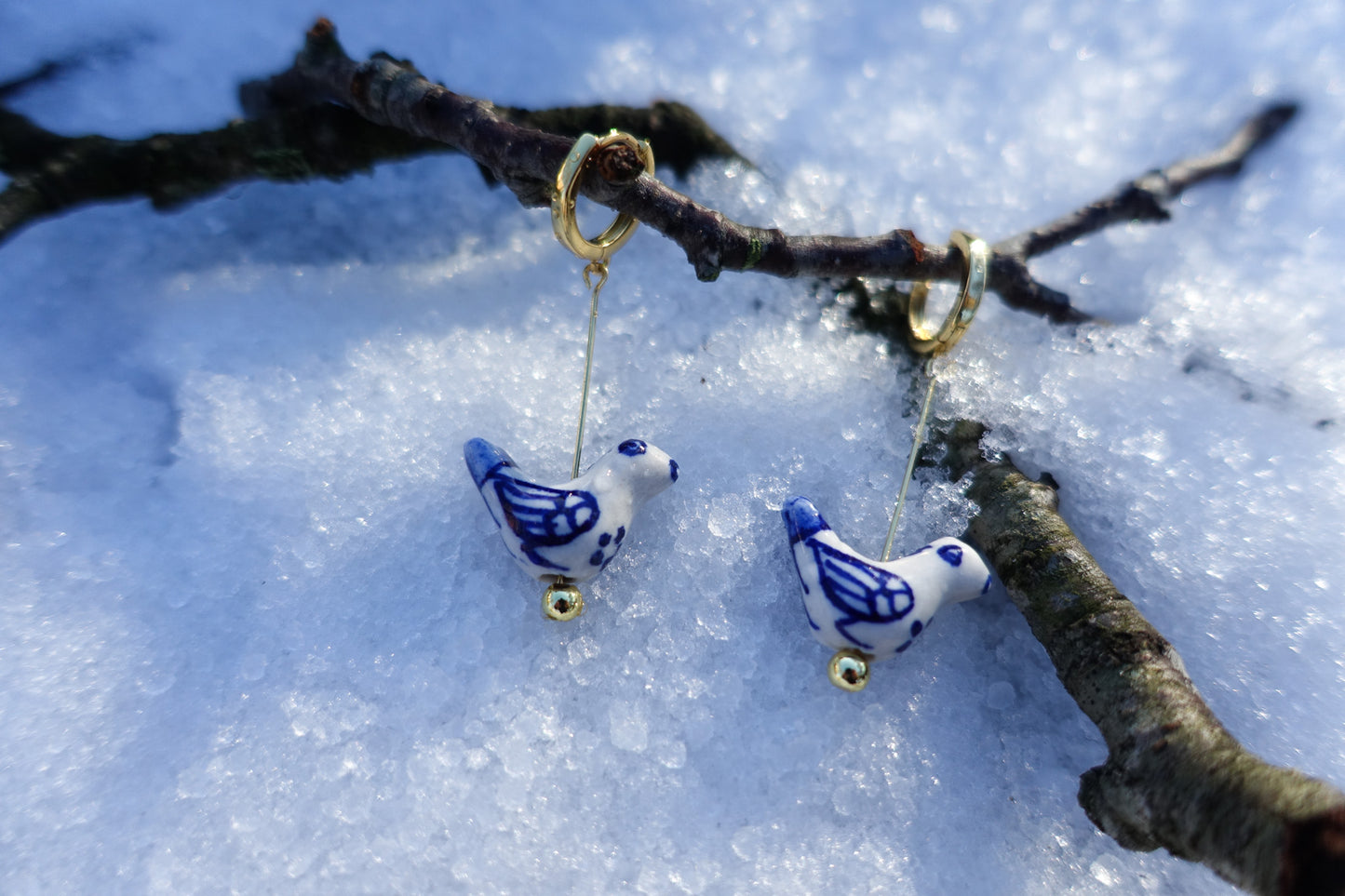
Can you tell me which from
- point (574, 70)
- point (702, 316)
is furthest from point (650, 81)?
point (702, 316)

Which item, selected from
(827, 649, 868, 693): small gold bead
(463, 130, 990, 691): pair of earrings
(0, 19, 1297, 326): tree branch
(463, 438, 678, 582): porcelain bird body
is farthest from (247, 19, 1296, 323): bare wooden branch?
(827, 649, 868, 693): small gold bead

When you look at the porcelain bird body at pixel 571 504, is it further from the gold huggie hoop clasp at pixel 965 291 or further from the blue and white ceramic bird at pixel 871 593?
the gold huggie hoop clasp at pixel 965 291

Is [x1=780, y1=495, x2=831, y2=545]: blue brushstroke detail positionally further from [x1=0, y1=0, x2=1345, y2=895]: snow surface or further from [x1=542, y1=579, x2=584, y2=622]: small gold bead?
[x1=542, y1=579, x2=584, y2=622]: small gold bead

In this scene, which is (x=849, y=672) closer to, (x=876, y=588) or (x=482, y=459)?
(x=876, y=588)

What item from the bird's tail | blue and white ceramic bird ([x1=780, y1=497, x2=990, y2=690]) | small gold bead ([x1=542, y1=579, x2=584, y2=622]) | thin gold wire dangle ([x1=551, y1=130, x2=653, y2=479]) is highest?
thin gold wire dangle ([x1=551, y1=130, x2=653, y2=479])

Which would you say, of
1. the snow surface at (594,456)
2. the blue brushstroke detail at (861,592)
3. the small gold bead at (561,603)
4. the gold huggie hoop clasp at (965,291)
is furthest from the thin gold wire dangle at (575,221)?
the gold huggie hoop clasp at (965,291)

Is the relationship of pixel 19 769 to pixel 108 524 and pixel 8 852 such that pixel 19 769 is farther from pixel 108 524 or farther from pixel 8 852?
pixel 108 524
